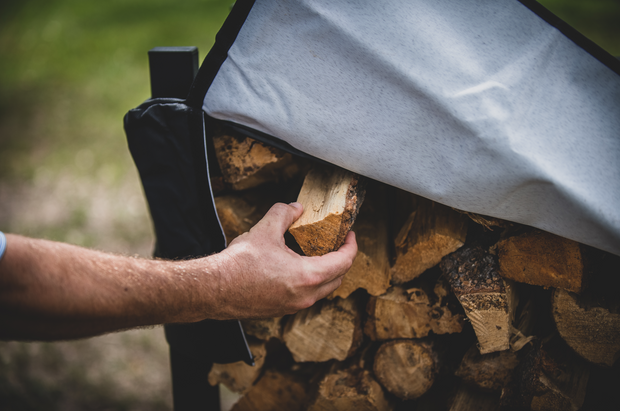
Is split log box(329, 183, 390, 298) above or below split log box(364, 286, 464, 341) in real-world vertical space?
above

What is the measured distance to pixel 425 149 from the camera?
75cm

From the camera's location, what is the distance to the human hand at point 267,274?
0.73 meters

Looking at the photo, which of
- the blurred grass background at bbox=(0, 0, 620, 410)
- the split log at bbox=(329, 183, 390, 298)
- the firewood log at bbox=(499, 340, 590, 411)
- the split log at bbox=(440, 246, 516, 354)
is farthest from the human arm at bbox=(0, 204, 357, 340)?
the blurred grass background at bbox=(0, 0, 620, 410)

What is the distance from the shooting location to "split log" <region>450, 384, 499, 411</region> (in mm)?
955

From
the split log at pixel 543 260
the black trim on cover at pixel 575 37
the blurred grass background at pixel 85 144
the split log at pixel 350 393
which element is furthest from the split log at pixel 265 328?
the blurred grass background at pixel 85 144

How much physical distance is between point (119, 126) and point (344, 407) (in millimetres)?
3850

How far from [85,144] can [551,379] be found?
4.19m

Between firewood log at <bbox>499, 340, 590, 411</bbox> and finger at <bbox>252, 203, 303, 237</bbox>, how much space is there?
25.8 inches

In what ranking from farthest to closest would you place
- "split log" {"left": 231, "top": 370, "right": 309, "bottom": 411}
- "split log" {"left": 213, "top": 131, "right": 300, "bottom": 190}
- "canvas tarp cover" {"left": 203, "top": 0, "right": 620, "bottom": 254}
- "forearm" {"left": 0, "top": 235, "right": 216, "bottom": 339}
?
"split log" {"left": 231, "top": 370, "right": 309, "bottom": 411} → "split log" {"left": 213, "top": 131, "right": 300, "bottom": 190} → "canvas tarp cover" {"left": 203, "top": 0, "right": 620, "bottom": 254} → "forearm" {"left": 0, "top": 235, "right": 216, "bottom": 339}

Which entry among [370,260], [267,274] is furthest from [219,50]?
[370,260]

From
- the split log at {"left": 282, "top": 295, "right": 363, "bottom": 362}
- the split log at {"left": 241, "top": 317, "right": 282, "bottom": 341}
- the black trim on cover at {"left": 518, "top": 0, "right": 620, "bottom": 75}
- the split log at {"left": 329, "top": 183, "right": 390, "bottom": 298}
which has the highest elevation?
the black trim on cover at {"left": 518, "top": 0, "right": 620, "bottom": 75}

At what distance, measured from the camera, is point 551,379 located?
864 mm

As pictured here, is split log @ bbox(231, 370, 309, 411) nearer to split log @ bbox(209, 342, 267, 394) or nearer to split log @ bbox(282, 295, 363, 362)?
split log @ bbox(209, 342, 267, 394)

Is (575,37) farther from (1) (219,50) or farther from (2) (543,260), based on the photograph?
(1) (219,50)
